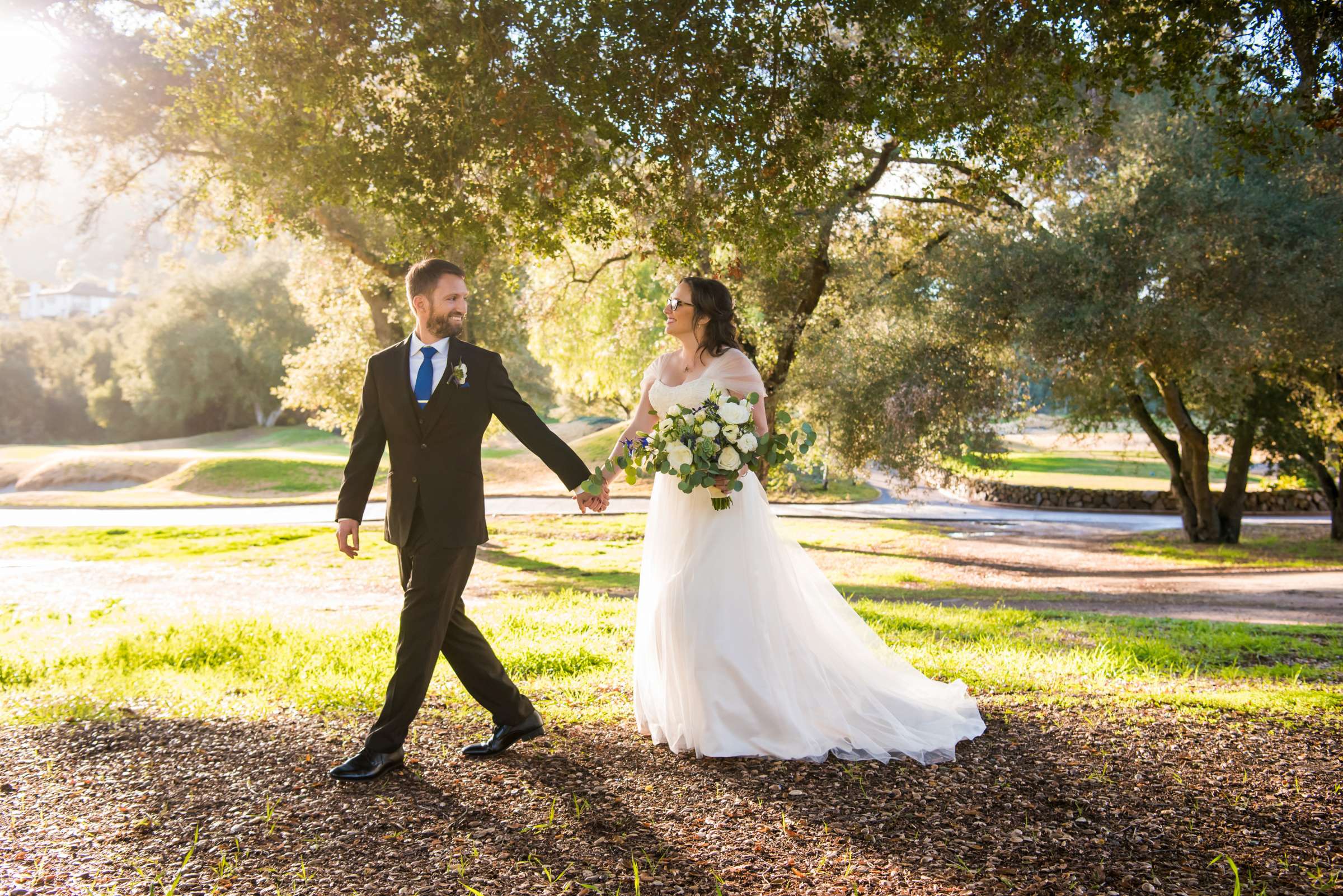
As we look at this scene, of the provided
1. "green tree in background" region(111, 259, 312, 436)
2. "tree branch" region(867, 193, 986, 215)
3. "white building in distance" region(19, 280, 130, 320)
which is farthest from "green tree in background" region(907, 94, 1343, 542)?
"white building in distance" region(19, 280, 130, 320)

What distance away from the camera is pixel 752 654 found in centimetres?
496

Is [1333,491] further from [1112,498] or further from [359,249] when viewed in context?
[359,249]

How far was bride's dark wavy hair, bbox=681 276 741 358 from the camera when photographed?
548cm

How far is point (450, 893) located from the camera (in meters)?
3.37

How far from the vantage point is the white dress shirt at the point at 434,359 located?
4816 mm

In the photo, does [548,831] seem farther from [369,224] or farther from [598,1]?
[369,224]

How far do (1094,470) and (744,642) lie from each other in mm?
45082

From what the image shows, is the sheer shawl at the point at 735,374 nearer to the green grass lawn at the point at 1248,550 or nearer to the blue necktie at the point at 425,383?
the blue necktie at the point at 425,383

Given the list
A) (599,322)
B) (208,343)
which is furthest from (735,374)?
(208,343)

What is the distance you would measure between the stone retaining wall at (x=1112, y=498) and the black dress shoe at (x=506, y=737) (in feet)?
76.6

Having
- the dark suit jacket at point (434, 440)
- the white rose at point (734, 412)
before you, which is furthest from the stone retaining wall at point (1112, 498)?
the dark suit jacket at point (434, 440)

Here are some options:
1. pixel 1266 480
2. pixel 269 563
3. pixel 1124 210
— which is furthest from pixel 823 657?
pixel 1266 480

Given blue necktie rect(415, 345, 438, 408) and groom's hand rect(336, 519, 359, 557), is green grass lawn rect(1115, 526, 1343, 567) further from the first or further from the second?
groom's hand rect(336, 519, 359, 557)

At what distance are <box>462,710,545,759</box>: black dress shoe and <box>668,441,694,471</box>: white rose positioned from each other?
4.98 ft
